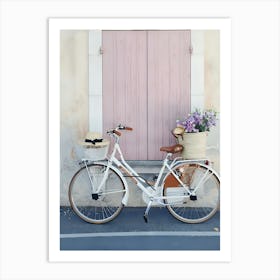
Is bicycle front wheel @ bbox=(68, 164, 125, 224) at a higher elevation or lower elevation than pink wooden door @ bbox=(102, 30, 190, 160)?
lower

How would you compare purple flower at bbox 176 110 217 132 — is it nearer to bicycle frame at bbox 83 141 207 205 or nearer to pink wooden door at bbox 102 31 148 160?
bicycle frame at bbox 83 141 207 205

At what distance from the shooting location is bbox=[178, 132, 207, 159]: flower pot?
7.22 metres

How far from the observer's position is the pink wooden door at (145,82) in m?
7.68

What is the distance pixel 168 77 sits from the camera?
7703 millimetres

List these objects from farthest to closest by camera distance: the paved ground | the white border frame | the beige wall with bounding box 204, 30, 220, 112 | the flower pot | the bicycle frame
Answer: the beige wall with bounding box 204, 30, 220, 112
the flower pot
the bicycle frame
the paved ground
the white border frame

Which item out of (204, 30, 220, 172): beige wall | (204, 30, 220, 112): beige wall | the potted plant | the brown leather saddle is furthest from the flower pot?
(204, 30, 220, 112): beige wall

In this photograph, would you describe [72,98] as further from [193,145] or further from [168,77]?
[193,145]

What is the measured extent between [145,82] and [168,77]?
0.30 metres

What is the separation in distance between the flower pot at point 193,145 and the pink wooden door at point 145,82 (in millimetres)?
554

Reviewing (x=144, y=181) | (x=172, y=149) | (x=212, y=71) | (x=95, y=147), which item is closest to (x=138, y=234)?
(x=144, y=181)

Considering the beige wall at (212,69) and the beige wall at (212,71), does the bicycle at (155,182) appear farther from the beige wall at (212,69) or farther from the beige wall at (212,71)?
the beige wall at (212,69)

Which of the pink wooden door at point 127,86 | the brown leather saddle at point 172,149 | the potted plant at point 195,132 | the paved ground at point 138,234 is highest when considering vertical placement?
the pink wooden door at point 127,86
